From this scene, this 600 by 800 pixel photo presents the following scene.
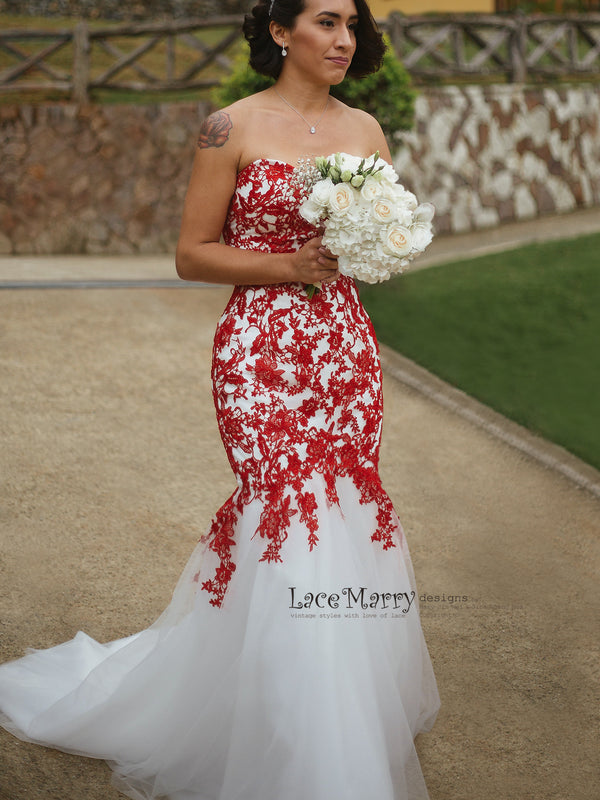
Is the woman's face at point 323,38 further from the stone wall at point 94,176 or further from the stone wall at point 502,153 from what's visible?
the stone wall at point 502,153

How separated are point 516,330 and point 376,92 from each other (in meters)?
2.63

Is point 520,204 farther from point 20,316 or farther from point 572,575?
point 572,575

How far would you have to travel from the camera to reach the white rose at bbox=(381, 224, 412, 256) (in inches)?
117

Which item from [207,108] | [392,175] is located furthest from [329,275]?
[207,108]

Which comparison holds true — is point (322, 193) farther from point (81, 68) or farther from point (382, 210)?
point (81, 68)

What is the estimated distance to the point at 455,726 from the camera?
381cm

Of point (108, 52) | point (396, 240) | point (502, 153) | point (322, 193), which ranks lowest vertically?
point (396, 240)

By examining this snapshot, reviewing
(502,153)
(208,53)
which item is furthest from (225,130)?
(502,153)

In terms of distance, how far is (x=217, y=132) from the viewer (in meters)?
3.24

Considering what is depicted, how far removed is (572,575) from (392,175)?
281 cm

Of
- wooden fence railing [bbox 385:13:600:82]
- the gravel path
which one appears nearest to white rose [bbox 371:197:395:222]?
the gravel path

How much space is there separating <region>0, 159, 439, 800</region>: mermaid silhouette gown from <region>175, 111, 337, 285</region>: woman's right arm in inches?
2.4

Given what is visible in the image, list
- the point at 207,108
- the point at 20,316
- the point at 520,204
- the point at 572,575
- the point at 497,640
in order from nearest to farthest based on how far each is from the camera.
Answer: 1. the point at 497,640
2. the point at 572,575
3. the point at 20,316
4. the point at 207,108
5. the point at 520,204

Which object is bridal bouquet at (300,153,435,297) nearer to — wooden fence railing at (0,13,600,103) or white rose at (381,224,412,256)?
white rose at (381,224,412,256)
